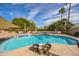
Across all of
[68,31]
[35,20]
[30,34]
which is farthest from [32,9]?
[68,31]

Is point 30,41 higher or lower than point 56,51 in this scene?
higher

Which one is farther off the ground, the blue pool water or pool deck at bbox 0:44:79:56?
the blue pool water

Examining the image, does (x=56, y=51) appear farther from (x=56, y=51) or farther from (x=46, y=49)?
(x=46, y=49)

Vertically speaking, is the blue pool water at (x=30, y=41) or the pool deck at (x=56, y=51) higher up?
the blue pool water at (x=30, y=41)

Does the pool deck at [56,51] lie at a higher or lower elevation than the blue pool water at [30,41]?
lower

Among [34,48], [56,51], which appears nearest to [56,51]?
[56,51]

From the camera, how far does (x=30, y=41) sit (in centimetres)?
170

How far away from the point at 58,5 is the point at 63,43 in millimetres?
383

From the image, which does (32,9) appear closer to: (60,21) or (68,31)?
(60,21)

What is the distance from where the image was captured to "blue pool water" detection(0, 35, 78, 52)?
1693mm

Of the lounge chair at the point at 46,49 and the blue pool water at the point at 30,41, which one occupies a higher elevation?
the blue pool water at the point at 30,41

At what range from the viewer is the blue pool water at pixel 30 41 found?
1693 millimetres

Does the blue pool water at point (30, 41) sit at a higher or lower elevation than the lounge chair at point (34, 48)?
higher

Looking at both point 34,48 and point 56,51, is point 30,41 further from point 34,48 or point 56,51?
point 56,51
